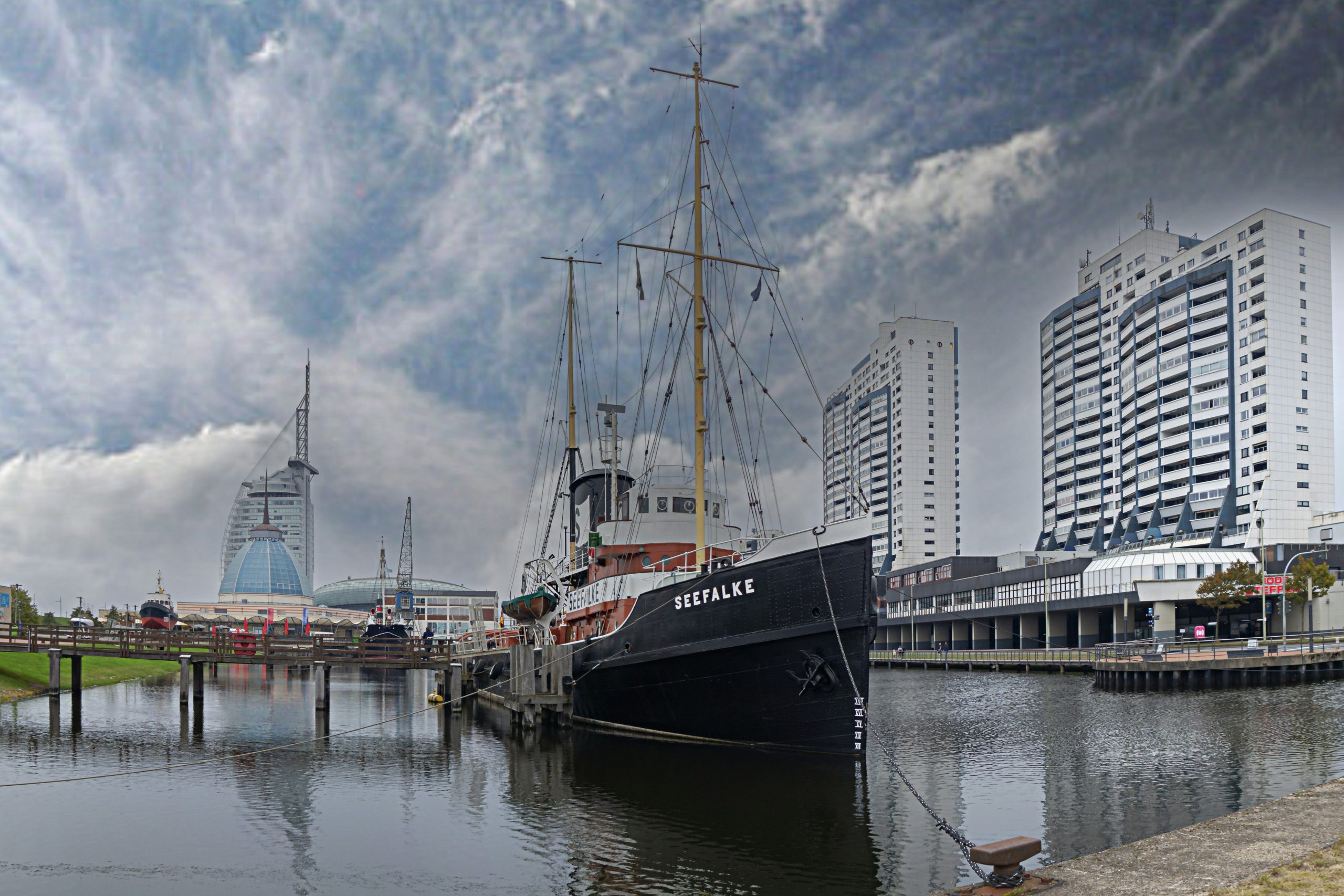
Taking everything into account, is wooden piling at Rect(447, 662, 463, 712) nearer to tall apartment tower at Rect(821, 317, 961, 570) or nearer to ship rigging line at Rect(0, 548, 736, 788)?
ship rigging line at Rect(0, 548, 736, 788)

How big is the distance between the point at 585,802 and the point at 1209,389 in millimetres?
122681

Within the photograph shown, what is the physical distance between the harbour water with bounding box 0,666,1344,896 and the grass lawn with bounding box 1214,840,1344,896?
17.4 feet

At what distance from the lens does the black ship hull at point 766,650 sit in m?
24.5

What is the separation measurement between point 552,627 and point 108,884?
27002mm

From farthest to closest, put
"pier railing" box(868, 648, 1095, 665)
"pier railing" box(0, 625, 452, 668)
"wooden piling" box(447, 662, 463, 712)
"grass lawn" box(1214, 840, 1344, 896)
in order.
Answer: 1. "pier railing" box(868, 648, 1095, 665)
2. "wooden piling" box(447, 662, 463, 712)
3. "pier railing" box(0, 625, 452, 668)
4. "grass lawn" box(1214, 840, 1344, 896)

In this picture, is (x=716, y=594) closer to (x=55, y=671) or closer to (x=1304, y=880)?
(x=1304, y=880)

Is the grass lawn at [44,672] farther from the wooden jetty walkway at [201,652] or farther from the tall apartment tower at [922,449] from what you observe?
the tall apartment tower at [922,449]

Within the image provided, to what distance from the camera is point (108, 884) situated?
50.4 ft

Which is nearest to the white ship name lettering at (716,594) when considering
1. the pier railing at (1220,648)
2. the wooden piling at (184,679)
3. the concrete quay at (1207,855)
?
the concrete quay at (1207,855)

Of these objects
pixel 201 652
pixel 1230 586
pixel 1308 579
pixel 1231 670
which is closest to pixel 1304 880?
pixel 201 652

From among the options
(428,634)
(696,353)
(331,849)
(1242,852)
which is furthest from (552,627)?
(428,634)

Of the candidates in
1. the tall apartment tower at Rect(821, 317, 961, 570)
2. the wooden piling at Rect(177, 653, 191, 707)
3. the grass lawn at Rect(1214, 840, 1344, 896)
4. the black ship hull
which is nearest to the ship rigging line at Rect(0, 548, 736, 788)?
the black ship hull

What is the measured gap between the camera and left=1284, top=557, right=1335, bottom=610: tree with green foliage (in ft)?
251

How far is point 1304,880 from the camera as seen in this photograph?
10148 millimetres
